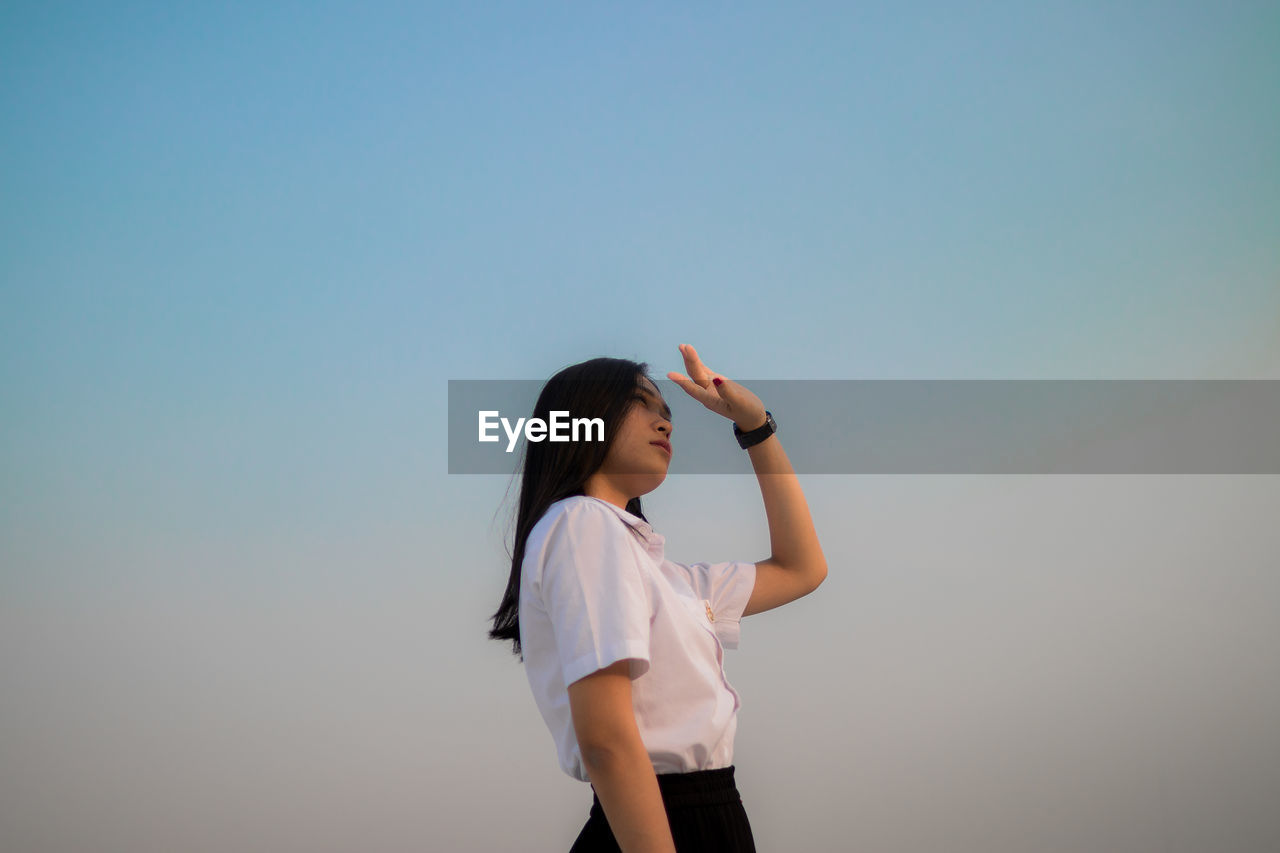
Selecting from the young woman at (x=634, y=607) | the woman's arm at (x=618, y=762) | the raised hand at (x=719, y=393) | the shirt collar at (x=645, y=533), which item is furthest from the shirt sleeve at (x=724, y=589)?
the woman's arm at (x=618, y=762)

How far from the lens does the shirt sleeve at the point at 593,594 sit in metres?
1.02

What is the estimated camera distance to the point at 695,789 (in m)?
1.15

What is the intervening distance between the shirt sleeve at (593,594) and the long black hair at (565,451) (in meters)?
0.17

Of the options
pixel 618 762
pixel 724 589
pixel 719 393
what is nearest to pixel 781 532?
pixel 724 589

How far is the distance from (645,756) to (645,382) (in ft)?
2.02

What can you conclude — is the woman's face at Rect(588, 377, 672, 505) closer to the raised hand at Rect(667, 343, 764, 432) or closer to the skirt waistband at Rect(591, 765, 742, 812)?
the raised hand at Rect(667, 343, 764, 432)

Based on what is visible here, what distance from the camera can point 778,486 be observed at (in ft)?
5.19

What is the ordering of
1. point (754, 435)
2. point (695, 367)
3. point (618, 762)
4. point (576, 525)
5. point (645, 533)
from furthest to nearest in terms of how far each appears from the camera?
1. point (754, 435)
2. point (695, 367)
3. point (645, 533)
4. point (576, 525)
5. point (618, 762)

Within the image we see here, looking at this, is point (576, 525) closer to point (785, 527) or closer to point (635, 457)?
point (635, 457)

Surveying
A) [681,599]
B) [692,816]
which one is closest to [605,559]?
[681,599]

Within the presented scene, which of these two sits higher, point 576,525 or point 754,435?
point 754,435

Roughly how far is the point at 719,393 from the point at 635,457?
0.22 metres

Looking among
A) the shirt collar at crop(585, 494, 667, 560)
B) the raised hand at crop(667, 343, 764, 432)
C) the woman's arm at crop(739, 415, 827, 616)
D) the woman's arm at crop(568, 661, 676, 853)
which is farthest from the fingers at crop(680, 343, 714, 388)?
the woman's arm at crop(568, 661, 676, 853)

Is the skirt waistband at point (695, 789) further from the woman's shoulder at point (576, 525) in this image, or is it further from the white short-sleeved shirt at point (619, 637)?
the woman's shoulder at point (576, 525)
